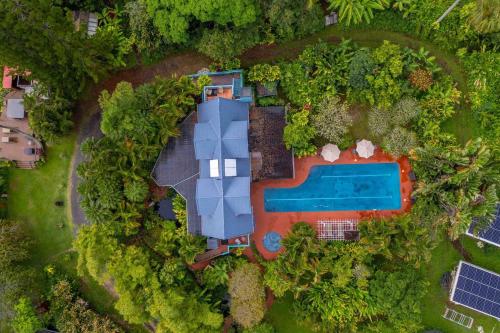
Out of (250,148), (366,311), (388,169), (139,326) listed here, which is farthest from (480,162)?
(139,326)

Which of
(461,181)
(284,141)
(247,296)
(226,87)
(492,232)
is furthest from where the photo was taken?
(226,87)

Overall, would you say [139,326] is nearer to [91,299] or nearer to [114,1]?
[91,299]

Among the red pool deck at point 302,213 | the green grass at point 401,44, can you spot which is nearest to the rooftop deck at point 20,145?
the red pool deck at point 302,213

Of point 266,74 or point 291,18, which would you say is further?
point 266,74

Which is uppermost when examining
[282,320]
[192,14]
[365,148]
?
[192,14]

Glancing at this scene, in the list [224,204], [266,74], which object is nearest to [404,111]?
[266,74]

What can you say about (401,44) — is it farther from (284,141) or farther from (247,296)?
(247,296)
